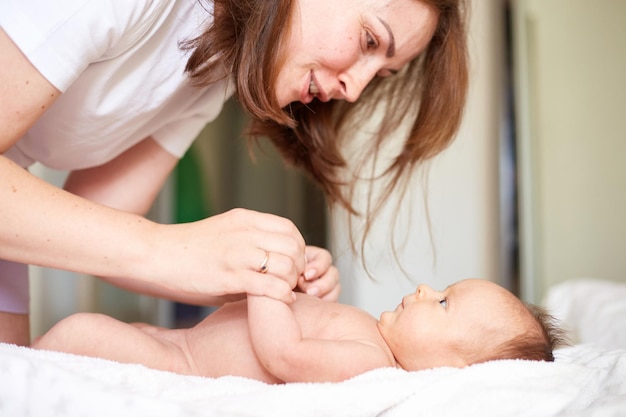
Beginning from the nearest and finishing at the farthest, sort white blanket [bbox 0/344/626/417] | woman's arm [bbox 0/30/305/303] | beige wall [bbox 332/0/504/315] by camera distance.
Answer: white blanket [bbox 0/344/626/417]
woman's arm [bbox 0/30/305/303]
beige wall [bbox 332/0/504/315]

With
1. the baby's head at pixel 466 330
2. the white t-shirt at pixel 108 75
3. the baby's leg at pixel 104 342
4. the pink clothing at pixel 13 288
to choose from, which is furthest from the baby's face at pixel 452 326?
the pink clothing at pixel 13 288

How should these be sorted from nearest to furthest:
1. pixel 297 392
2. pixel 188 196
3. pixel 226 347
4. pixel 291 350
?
pixel 297 392 → pixel 291 350 → pixel 226 347 → pixel 188 196

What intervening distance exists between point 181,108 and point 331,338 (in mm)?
588

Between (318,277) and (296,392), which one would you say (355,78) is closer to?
Result: (318,277)

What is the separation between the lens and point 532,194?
2812mm

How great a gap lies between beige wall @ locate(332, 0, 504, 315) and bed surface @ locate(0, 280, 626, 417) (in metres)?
1.76

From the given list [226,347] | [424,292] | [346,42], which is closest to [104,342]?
[226,347]

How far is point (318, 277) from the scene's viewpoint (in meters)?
1.17

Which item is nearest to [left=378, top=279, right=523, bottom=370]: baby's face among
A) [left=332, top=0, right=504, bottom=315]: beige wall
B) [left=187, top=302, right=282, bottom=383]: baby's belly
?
[left=187, top=302, right=282, bottom=383]: baby's belly

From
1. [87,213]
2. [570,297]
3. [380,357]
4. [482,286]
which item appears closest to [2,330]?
[87,213]

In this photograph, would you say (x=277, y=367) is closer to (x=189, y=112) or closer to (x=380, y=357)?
(x=380, y=357)

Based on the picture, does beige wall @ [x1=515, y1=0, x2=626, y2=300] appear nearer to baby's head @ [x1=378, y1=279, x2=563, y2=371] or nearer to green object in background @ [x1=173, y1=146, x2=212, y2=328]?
green object in background @ [x1=173, y1=146, x2=212, y2=328]

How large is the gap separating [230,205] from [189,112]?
246 cm

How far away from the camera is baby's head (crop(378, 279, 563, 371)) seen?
97 cm
